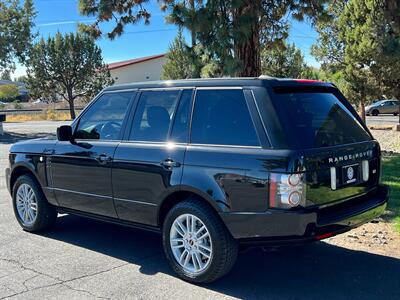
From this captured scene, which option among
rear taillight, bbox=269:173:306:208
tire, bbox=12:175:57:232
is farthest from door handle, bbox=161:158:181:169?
tire, bbox=12:175:57:232

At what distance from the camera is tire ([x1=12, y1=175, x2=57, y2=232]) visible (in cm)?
628

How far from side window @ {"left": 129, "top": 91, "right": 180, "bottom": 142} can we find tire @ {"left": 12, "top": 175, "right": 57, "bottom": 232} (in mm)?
1804

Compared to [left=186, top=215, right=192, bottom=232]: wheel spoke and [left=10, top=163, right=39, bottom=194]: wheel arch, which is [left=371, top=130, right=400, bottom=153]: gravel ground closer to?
[left=10, top=163, right=39, bottom=194]: wheel arch

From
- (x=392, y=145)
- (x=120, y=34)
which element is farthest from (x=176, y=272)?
(x=392, y=145)

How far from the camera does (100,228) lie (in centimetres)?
664

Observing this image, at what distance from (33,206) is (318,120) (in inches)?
152

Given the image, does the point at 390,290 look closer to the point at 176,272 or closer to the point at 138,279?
the point at 176,272

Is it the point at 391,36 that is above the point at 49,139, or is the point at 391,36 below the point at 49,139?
above

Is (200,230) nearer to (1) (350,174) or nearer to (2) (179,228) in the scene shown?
(2) (179,228)

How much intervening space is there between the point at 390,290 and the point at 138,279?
7.45 ft

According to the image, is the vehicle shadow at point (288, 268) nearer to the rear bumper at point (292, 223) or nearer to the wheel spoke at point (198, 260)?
the wheel spoke at point (198, 260)

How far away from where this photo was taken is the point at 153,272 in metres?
4.95

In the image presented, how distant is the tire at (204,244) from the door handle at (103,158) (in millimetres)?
980

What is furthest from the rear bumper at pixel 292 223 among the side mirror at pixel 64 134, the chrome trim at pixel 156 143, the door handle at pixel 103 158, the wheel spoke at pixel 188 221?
the side mirror at pixel 64 134
